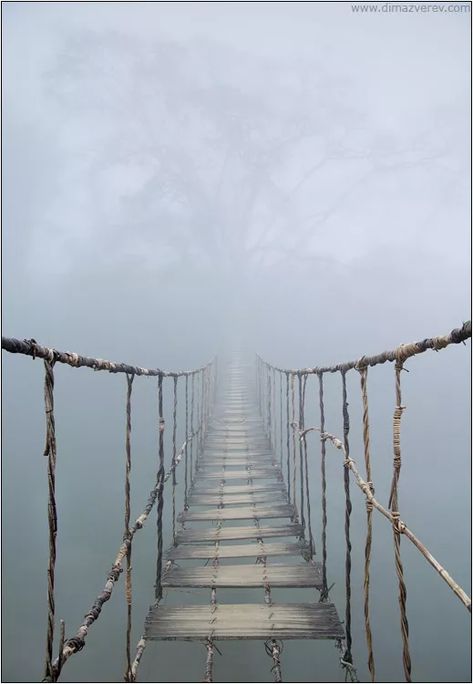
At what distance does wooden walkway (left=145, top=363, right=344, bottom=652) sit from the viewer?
2354 mm

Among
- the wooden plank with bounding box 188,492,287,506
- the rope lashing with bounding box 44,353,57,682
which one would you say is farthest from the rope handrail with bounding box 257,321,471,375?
the wooden plank with bounding box 188,492,287,506

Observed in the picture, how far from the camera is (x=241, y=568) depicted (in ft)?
10.1

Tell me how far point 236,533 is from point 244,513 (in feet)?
1.43

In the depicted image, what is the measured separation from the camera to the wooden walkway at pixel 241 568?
235 cm

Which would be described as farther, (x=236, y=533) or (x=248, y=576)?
(x=236, y=533)

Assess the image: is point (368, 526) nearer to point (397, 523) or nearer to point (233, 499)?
point (397, 523)

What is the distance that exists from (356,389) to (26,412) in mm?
39714

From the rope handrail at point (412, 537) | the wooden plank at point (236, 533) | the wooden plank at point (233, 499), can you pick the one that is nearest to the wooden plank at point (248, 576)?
the wooden plank at point (236, 533)

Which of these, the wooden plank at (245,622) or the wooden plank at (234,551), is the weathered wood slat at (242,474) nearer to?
the wooden plank at (234,551)

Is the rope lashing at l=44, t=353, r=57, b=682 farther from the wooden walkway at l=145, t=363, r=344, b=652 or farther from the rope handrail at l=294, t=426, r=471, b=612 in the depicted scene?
the wooden walkway at l=145, t=363, r=344, b=652

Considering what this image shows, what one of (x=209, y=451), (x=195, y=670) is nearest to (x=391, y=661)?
(x=195, y=670)

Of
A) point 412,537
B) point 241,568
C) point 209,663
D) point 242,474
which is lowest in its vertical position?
point 209,663

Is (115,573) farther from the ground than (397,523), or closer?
closer

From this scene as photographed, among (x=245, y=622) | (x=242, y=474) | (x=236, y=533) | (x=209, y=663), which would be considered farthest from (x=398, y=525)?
(x=242, y=474)
